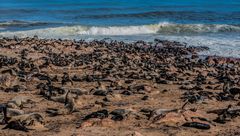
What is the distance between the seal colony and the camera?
821cm

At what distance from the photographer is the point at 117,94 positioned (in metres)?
11.2

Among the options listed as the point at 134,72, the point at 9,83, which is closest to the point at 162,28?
the point at 134,72

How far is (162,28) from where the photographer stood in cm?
4016

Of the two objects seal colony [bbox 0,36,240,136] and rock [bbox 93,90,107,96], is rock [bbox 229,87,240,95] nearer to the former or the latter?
seal colony [bbox 0,36,240,136]

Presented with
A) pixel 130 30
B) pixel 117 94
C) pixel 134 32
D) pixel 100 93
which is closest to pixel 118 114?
pixel 117 94

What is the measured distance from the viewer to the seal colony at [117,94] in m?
8.21

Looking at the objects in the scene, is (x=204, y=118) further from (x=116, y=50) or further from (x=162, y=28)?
(x=162, y=28)

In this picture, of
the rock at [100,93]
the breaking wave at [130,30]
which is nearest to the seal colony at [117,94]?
the rock at [100,93]

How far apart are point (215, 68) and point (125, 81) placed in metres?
5.49

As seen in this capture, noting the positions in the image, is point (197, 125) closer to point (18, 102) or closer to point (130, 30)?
point (18, 102)

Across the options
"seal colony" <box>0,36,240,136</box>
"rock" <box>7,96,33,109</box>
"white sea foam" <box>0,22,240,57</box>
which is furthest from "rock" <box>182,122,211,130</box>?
"white sea foam" <box>0,22,240,57</box>

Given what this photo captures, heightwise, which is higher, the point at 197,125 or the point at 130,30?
the point at 130,30

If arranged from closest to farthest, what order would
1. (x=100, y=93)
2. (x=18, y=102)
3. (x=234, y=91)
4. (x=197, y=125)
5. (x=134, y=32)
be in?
1. (x=197, y=125)
2. (x=18, y=102)
3. (x=100, y=93)
4. (x=234, y=91)
5. (x=134, y=32)

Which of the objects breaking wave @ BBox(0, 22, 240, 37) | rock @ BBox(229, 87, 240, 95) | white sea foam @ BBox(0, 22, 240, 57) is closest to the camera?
rock @ BBox(229, 87, 240, 95)
